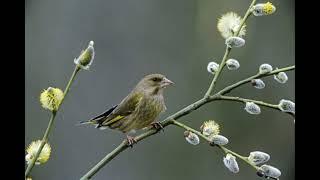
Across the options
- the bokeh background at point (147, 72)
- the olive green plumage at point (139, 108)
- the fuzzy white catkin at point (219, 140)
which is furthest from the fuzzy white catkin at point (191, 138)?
the bokeh background at point (147, 72)

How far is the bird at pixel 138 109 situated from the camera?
737 mm

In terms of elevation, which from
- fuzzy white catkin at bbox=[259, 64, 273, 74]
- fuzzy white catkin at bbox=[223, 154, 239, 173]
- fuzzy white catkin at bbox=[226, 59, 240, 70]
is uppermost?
fuzzy white catkin at bbox=[226, 59, 240, 70]

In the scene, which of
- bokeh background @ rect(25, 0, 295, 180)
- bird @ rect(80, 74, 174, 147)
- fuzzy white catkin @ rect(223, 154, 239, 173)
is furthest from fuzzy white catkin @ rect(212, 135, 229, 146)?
bokeh background @ rect(25, 0, 295, 180)

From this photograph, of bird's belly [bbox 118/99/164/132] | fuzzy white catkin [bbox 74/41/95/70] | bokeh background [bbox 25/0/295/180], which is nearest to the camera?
fuzzy white catkin [bbox 74/41/95/70]

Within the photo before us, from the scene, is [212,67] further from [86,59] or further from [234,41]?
[86,59]

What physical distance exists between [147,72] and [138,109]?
82 millimetres

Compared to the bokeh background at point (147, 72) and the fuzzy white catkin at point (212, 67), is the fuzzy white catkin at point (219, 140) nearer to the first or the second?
the fuzzy white catkin at point (212, 67)

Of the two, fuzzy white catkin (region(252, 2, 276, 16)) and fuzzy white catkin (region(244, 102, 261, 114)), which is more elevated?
fuzzy white catkin (region(252, 2, 276, 16))

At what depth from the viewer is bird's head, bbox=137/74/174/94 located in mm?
770

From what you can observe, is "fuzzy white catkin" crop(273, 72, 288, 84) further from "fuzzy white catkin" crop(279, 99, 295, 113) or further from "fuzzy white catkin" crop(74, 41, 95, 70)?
"fuzzy white catkin" crop(74, 41, 95, 70)

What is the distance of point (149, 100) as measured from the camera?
0.79 m

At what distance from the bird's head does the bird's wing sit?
0.02m
